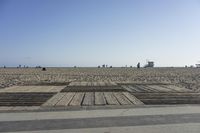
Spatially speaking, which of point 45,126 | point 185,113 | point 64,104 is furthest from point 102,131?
point 64,104

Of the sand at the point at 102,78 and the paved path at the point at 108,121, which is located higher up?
the sand at the point at 102,78

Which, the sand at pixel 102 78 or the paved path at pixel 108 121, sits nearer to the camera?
the paved path at pixel 108 121

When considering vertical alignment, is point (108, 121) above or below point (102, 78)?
below

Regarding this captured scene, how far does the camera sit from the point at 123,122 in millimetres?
7441

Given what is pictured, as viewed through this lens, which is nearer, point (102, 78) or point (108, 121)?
point (108, 121)

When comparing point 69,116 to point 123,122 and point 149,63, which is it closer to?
point 123,122

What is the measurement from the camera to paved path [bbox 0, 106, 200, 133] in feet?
22.2

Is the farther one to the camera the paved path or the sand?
the sand

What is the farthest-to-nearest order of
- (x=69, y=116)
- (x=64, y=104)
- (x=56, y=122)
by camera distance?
1. (x=64, y=104)
2. (x=69, y=116)
3. (x=56, y=122)

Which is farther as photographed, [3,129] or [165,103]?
[165,103]

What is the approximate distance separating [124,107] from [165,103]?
174 centimetres

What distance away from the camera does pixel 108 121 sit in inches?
297

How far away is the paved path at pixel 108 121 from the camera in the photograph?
6.78m

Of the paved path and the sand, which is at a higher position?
the sand
